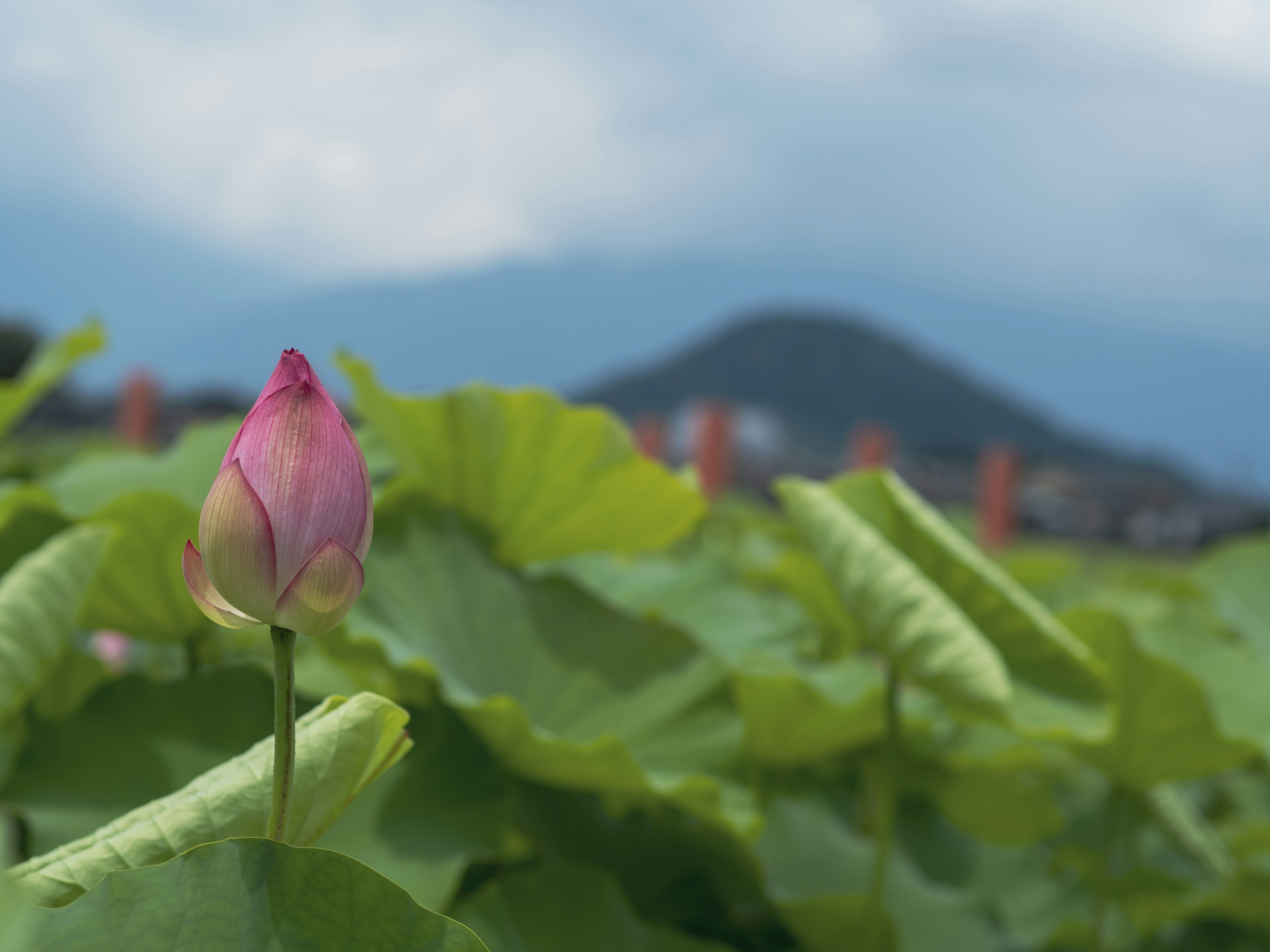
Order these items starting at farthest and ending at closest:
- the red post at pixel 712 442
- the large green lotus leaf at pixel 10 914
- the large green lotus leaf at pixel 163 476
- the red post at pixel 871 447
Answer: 1. the red post at pixel 871 447
2. the red post at pixel 712 442
3. the large green lotus leaf at pixel 163 476
4. the large green lotus leaf at pixel 10 914

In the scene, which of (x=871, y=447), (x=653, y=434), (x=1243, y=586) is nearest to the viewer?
(x=1243, y=586)

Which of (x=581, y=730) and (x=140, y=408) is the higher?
(x=581, y=730)

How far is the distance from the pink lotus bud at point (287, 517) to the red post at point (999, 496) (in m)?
5.21

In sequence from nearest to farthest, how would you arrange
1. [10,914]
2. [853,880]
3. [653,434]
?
[10,914] → [853,880] → [653,434]

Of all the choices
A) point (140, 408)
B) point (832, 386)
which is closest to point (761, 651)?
point (140, 408)

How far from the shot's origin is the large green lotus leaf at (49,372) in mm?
789

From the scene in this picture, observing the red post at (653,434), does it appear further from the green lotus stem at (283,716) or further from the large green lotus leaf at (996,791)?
the green lotus stem at (283,716)

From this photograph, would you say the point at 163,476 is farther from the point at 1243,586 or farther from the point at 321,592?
the point at 1243,586

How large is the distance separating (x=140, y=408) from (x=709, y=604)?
5.45 m

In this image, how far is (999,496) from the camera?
5.24m

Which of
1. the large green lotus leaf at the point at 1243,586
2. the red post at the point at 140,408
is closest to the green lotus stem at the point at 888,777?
the large green lotus leaf at the point at 1243,586

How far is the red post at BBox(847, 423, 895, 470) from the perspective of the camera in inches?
213

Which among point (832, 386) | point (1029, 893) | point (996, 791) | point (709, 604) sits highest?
point (709, 604)

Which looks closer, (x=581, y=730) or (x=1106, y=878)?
(x=581, y=730)
